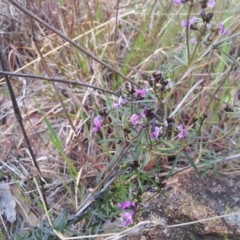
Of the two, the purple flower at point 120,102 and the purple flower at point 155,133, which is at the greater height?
the purple flower at point 120,102

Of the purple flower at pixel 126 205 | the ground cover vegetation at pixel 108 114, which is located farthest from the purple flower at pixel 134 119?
the purple flower at pixel 126 205

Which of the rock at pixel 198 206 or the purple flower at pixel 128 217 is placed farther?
the rock at pixel 198 206

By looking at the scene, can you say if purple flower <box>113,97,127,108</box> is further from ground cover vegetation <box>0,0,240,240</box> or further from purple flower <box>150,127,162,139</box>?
purple flower <box>150,127,162,139</box>

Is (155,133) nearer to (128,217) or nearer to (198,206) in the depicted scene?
(128,217)

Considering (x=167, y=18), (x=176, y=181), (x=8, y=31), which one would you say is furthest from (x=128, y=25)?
(x=176, y=181)

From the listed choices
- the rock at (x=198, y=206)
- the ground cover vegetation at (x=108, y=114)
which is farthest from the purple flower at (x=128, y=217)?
the rock at (x=198, y=206)

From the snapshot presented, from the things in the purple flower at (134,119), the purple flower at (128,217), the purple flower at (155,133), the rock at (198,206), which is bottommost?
the rock at (198,206)

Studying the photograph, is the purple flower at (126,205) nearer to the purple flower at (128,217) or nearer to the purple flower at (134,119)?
the purple flower at (128,217)

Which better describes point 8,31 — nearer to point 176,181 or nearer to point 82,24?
point 82,24
